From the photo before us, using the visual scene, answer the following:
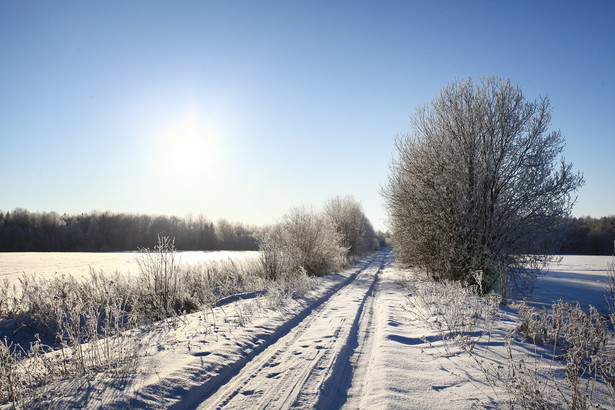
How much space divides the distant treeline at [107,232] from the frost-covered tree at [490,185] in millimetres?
24565

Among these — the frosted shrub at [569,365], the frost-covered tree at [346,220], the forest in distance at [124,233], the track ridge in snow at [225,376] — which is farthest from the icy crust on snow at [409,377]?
the forest in distance at [124,233]

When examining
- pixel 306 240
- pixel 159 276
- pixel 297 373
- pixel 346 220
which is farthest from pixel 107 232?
pixel 297 373

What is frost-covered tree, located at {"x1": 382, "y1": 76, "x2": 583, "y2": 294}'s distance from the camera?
424 inches

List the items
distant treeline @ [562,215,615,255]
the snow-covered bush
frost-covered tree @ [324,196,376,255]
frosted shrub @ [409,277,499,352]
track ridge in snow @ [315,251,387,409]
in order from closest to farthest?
track ridge in snow @ [315,251,387,409]
frosted shrub @ [409,277,499,352]
the snow-covered bush
frost-covered tree @ [324,196,376,255]
distant treeline @ [562,215,615,255]

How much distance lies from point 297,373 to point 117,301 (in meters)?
9.08

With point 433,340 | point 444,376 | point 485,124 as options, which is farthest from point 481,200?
point 444,376

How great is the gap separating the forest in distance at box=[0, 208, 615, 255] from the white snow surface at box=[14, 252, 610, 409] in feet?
98.4

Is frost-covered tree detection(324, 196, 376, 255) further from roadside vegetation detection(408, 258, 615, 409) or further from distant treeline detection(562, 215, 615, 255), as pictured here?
distant treeline detection(562, 215, 615, 255)

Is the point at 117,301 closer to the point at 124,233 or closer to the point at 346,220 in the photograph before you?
the point at 346,220

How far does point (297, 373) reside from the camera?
4.35m

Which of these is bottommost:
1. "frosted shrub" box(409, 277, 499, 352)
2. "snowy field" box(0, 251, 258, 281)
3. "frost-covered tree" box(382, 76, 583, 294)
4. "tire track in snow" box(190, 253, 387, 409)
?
"snowy field" box(0, 251, 258, 281)

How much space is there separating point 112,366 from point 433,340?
5279 millimetres

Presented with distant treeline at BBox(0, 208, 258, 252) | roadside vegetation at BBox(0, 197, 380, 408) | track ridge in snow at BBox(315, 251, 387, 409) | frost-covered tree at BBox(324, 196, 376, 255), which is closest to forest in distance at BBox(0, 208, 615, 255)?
distant treeline at BBox(0, 208, 258, 252)

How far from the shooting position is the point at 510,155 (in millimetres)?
11148
